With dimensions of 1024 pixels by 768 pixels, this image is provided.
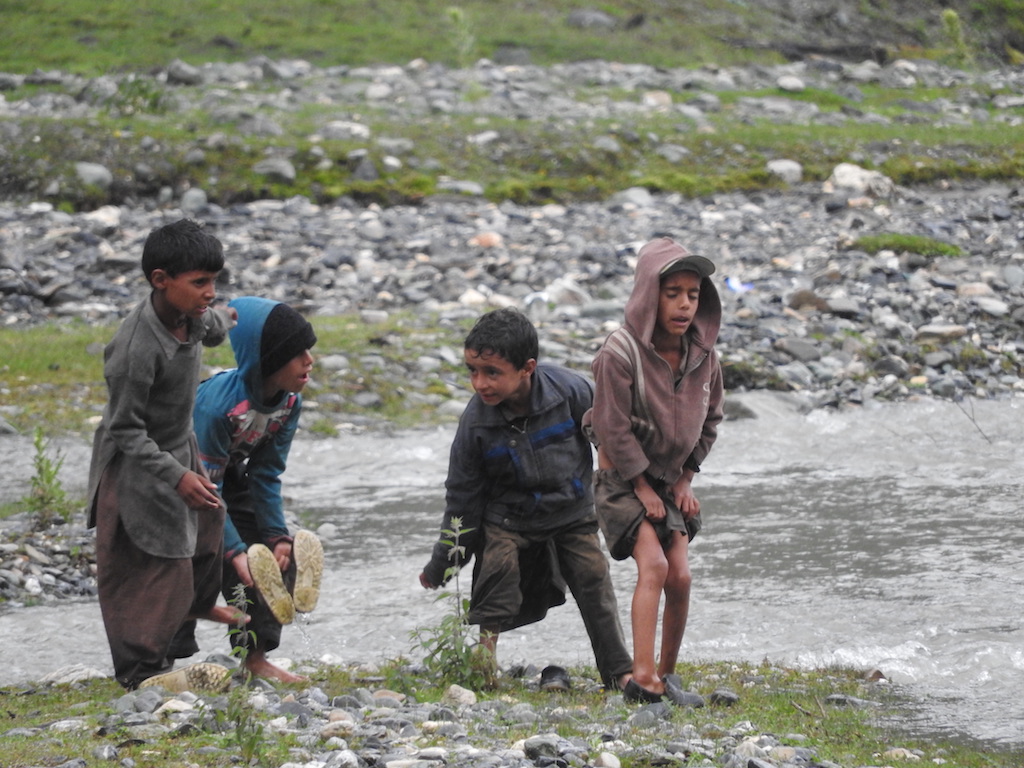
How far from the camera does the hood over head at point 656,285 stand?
5.22 metres

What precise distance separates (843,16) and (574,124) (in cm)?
2414

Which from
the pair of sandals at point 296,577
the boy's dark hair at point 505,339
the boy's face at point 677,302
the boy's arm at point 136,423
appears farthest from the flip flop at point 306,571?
the boy's face at point 677,302

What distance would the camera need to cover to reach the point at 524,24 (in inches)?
1565

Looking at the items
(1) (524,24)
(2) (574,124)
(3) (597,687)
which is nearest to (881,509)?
(3) (597,687)

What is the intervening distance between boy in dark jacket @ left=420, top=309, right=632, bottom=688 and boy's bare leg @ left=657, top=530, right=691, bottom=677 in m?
0.17

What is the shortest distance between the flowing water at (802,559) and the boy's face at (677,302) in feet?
5.71

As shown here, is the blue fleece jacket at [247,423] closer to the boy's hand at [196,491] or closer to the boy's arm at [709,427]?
the boy's hand at [196,491]

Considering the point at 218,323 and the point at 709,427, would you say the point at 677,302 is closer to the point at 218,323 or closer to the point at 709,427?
the point at 709,427

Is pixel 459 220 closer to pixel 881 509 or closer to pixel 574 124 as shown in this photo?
pixel 574 124

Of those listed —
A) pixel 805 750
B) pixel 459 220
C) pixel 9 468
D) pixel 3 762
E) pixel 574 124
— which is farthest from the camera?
pixel 574 124

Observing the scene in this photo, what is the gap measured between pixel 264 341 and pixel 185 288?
0.45m

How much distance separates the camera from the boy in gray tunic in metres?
4.93

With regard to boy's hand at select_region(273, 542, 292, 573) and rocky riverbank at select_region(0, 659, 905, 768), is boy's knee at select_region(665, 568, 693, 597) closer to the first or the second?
rocky riverbank at select_region(0, 659, 905, 768)

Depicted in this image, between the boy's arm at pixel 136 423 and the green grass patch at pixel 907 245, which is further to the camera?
the green grass patch at pixel 907 245
